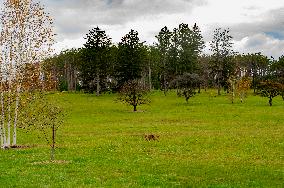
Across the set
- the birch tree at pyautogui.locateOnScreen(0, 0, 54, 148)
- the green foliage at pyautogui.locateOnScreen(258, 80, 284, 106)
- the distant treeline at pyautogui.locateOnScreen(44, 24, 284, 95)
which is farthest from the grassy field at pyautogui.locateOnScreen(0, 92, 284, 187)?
the distant treeline at pyautogui.locateOnScreen(44, 24, 284, 95)

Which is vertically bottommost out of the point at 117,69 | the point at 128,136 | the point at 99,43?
the point at 128,136

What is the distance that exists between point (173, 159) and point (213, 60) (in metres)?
99.4

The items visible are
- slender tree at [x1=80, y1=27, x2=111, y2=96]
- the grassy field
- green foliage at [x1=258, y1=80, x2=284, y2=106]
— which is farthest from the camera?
slender tree at [x1=80, y1=27, x2=111, y2=96]

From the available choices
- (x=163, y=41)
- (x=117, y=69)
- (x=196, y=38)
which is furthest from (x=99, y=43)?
(x=196, y=38)

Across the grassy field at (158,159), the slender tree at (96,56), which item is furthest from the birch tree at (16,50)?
the slender tree at (96,56)

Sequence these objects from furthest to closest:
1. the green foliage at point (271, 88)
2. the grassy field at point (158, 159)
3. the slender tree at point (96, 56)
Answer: the slender tree at point (96, 56)
the green foliage at point (271, 88)
the grassy field at point (158, 159)

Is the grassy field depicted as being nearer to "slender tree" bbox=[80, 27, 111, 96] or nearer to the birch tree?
the birch tree

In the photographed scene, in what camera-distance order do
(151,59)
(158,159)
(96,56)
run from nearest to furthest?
(158,159) < (96,56) < (151,59)

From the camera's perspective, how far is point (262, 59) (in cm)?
16700

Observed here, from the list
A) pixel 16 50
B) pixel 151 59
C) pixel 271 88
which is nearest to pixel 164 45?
pixel 151 59

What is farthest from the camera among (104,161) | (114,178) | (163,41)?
(163,41)

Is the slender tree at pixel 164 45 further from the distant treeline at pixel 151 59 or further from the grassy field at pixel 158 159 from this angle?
the grassy field at pixel 158 159

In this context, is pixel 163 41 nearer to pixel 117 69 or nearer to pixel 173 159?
pixel 117 69

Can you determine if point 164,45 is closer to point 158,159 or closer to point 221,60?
point 221,60
